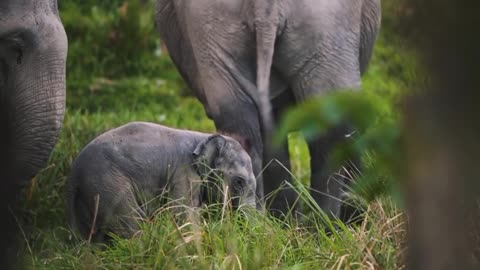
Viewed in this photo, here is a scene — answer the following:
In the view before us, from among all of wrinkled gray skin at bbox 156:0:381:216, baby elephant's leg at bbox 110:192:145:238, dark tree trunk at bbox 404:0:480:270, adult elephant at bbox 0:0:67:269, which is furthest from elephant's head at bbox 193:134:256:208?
dark tree trunk at bbox 404:0:480:270

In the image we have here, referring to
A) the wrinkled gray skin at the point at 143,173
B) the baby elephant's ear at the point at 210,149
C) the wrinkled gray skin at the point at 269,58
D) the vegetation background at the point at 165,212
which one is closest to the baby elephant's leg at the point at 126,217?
the wrinkled gray skin at the point at 143,173

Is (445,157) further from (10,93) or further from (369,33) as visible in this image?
(369,33)

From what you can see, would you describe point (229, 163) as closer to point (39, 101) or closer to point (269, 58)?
point (269, 58)

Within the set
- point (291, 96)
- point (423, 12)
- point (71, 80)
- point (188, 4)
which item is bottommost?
point (71, 80)

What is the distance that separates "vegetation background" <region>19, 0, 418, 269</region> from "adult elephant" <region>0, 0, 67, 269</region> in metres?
0.42

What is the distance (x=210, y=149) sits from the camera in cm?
536

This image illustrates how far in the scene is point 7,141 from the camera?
318cm

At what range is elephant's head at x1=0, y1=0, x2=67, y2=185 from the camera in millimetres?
4785

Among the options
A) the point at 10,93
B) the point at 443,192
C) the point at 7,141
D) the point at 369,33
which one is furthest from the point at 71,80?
the point at 443,192

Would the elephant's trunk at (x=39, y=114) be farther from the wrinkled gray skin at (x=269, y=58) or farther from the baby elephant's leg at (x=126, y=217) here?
the wrinkled gray skin at (x=269, y=58)

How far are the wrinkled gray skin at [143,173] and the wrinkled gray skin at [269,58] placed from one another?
0.23 meters

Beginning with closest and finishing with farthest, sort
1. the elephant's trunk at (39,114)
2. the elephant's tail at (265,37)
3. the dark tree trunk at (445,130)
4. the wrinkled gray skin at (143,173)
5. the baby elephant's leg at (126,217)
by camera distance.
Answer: the dark tree trunk at (445,130) → the elephant's trunk at (39,114) → the baby elephant's leg at (126,217) → the wrinkled gray skin at (143,173) → the elephant's tail at (265,37)

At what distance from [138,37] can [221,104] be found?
4.93m

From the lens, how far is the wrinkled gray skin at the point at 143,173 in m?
5.16
